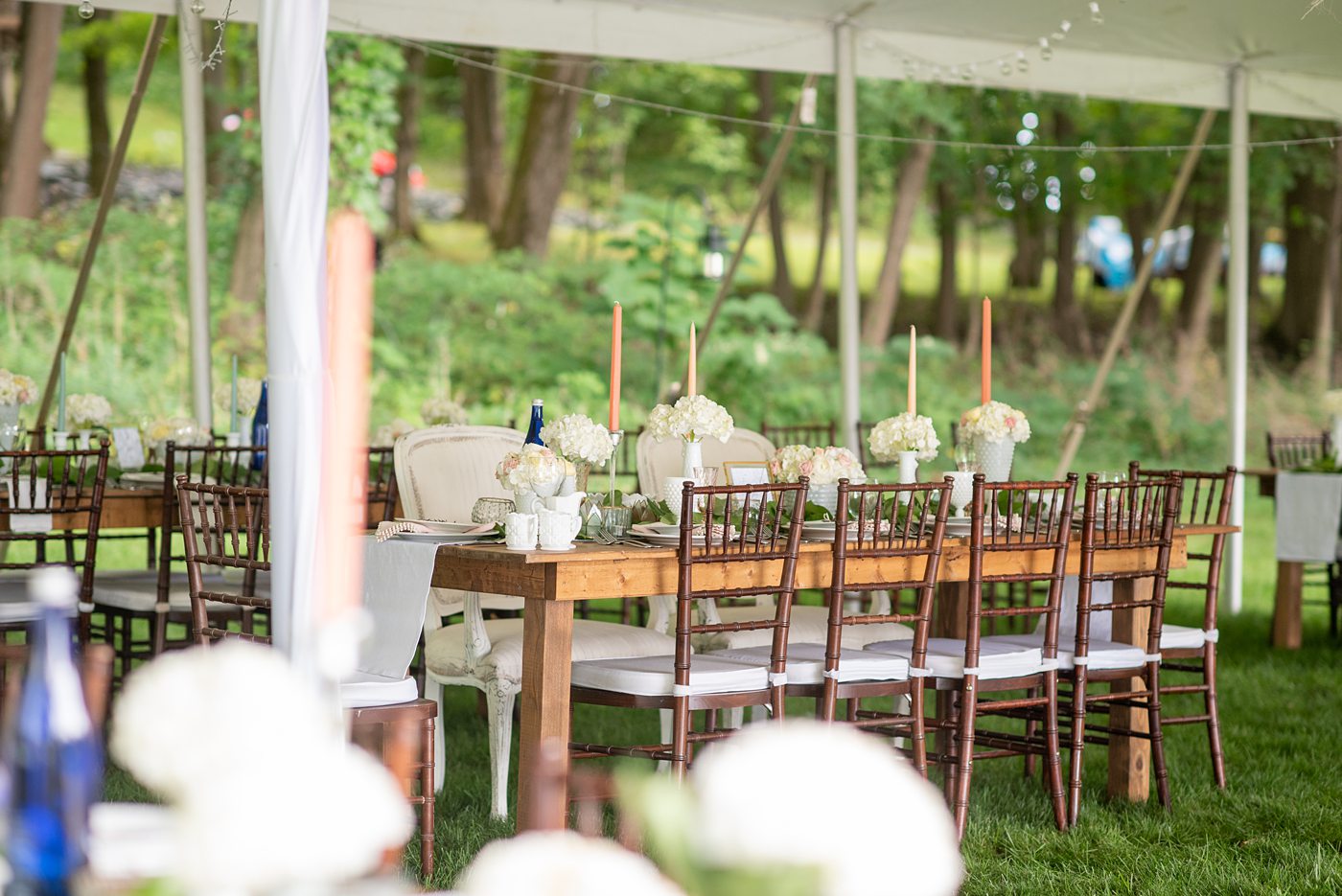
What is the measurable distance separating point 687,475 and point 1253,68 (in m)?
4.74

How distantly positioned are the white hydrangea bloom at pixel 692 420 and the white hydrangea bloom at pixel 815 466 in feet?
0.60

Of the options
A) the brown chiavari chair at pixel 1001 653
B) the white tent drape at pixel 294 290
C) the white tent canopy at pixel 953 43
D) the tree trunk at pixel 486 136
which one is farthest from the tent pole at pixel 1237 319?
the tree trunk at pixel 486 136

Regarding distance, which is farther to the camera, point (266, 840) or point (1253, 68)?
point (1253, 68)

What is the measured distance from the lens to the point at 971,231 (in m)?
19.1

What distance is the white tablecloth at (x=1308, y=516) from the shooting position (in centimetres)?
628

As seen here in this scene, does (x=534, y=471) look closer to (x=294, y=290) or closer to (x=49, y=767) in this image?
(x=294, y=290)

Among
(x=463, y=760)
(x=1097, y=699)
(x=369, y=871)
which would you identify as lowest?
(x=463, y=760)

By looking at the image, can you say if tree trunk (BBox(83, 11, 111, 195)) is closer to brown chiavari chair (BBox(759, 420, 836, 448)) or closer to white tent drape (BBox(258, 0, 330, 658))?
brown chiavari chair (BBox(759, 420, 836, 448))

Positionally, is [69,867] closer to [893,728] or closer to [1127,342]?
[893,728]

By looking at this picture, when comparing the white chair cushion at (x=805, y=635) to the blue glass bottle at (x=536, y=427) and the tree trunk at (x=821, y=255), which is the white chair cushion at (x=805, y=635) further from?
the tree trunk at (x=821, y=255)

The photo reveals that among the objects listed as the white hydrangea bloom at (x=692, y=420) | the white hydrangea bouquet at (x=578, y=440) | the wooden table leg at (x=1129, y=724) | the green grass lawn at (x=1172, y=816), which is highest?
the white hydrangea bloom at (x=692, y=420)

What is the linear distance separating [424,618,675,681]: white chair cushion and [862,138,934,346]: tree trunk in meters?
10.9

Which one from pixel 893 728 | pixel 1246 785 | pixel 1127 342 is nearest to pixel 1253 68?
pixel 1246 785

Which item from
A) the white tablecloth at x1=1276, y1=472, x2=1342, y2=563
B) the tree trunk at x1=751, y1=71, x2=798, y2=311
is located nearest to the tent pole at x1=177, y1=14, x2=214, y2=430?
the white tablecloth at x1=1276, y1=472, x2=1342, y2=563
